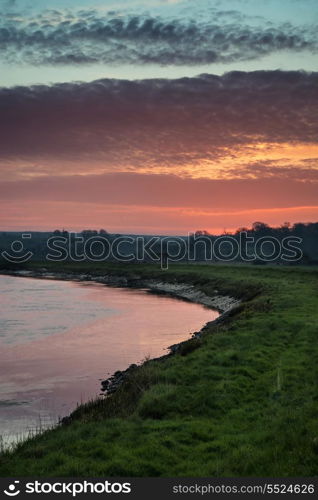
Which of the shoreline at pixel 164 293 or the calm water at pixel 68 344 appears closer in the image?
the calm water at pixel 68 344

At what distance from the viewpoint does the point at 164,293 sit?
291 feet

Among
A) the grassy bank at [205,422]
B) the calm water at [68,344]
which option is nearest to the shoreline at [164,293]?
the calm water at [68,344]

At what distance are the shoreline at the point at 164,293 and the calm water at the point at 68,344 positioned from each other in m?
1.05

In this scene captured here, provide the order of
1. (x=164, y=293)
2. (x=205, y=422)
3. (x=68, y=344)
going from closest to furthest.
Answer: (x=205, y=422), (x=68, y=344), (x=164, y=293)

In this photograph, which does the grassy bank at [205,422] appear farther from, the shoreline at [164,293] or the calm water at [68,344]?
the calm water at [68,344]

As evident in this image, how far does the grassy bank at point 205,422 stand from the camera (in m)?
12.1

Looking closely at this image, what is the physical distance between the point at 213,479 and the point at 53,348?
26.8 meters

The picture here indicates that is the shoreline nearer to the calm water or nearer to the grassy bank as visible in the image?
the calm water

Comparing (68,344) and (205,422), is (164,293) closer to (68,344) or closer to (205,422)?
(68,344)

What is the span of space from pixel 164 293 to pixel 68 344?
51.6m

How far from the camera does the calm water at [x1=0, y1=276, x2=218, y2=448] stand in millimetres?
22522

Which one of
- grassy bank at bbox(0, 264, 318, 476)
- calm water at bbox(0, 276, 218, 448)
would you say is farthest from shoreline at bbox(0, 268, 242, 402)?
grassy bank at bbox(0, 264, 318, 476)

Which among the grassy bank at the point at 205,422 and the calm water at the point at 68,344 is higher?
the grassy bank at the point at 205,422

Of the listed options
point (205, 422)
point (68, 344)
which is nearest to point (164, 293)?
point (68, 344)
